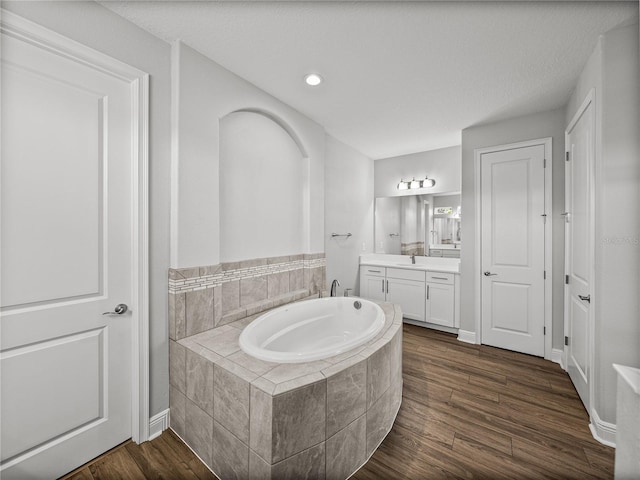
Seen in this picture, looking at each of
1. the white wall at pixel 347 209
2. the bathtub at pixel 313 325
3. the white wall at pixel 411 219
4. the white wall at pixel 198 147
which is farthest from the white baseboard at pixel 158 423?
the white wall at pixel 411 219

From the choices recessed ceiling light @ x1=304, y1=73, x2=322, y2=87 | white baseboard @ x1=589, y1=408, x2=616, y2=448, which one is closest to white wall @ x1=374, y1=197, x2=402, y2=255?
recessed ceiling light @ x1=304, y1=73, x2=322, y2=87

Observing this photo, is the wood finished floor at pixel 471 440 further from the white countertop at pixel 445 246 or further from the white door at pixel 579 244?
the white countertop at pixel 445 246

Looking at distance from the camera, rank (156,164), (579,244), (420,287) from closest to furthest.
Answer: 1. (156,164)
2. (579,244)
3. (420,287)

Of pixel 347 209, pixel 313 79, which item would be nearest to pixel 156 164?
pixel 313 79

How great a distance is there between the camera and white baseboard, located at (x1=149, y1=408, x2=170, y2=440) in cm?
166

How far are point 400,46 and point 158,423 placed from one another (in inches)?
114

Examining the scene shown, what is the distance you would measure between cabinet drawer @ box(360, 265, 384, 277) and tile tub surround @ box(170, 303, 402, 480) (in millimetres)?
2129

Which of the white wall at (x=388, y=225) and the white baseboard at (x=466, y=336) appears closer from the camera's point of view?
the white baseboard at (x=466, y=336)

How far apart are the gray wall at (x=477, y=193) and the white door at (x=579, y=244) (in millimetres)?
198

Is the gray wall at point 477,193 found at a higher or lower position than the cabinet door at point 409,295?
higher

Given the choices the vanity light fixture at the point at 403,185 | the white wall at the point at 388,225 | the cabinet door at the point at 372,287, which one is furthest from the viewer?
the white wall at the point at 388,225

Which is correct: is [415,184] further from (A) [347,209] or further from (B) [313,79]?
(B) [313,79]

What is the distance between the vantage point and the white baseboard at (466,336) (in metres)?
3.11

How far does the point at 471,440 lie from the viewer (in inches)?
64.4
